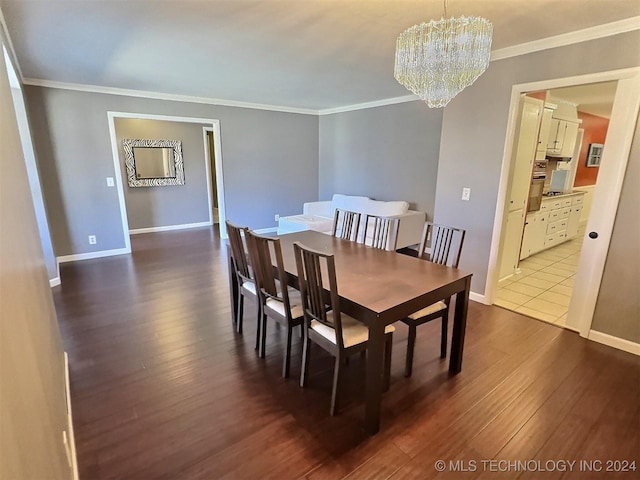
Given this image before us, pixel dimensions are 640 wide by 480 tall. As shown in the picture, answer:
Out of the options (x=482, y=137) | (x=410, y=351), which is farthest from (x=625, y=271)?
(x=410, y=351)

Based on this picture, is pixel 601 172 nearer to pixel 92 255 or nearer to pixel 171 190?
pixel 92 255

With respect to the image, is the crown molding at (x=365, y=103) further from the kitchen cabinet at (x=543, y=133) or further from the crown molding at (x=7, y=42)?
the kitchen cabinet at (x=543, y=133)

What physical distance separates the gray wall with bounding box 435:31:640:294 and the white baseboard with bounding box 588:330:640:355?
3.17 ft

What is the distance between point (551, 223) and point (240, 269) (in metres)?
5.04

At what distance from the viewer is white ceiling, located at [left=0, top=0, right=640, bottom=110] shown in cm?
218

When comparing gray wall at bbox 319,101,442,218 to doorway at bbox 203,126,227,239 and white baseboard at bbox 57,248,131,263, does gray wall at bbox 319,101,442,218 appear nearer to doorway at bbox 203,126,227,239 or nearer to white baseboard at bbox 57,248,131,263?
doorway at bbox 203,126,227,239

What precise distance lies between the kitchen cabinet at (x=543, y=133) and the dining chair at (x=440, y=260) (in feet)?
8.42

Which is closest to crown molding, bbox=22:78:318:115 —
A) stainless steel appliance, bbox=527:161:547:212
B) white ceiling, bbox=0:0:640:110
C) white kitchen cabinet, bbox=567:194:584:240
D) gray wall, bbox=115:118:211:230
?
white ceiling, bbox=0:0:640:110

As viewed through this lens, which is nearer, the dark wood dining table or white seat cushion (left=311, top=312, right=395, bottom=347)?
the dark wood dining table

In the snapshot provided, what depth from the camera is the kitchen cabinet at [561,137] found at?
480 centimetres

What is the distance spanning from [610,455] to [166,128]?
761 cm

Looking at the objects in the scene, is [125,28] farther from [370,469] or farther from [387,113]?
[387,113]

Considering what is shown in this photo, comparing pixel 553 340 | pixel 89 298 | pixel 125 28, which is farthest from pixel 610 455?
pixel 89 298

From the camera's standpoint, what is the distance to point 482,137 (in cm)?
327
